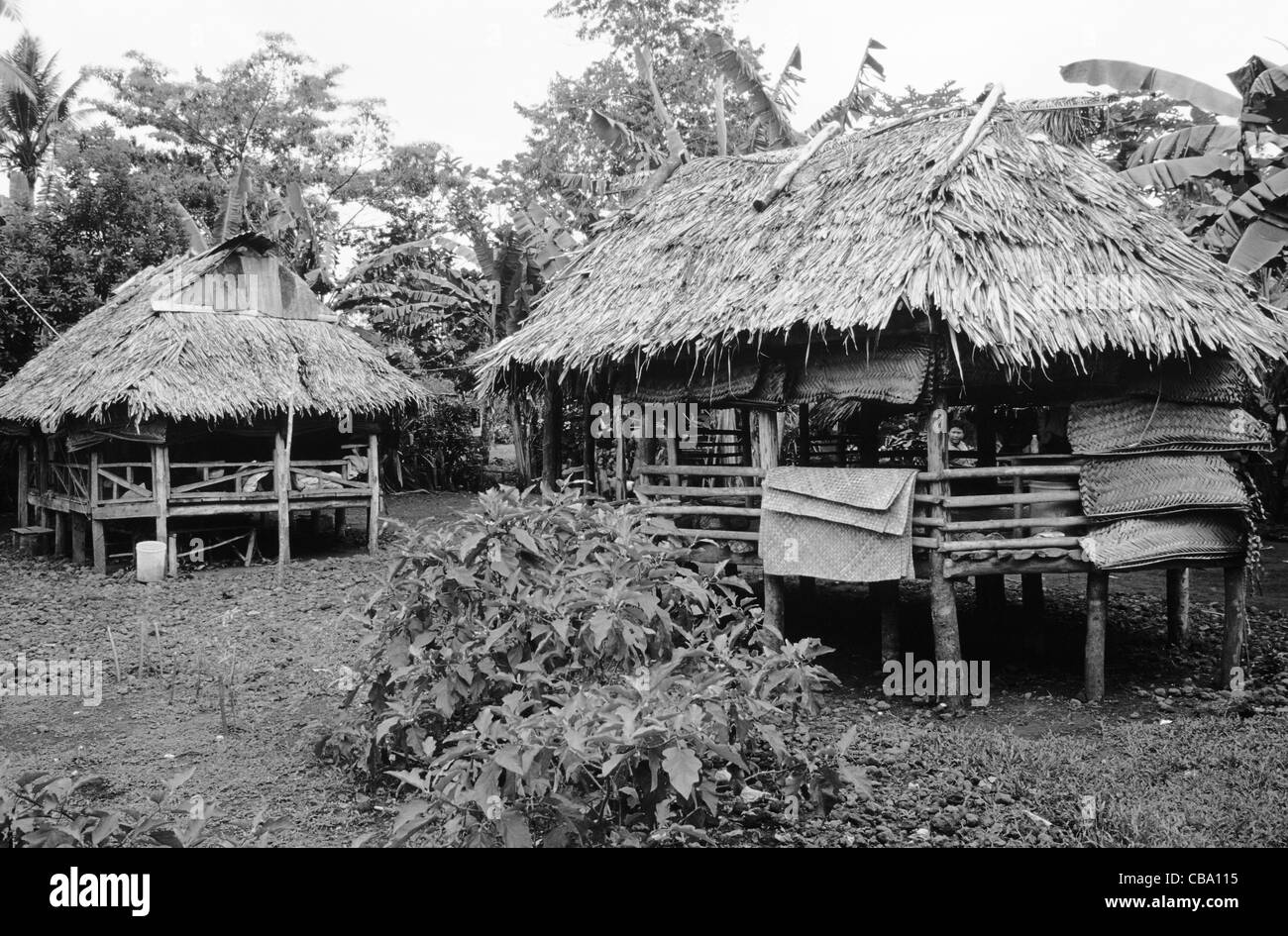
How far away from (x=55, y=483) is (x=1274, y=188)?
17.9m

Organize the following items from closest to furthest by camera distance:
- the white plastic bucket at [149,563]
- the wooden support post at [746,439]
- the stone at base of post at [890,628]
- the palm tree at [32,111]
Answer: the stone at base of post at [890,628] < the wooden support post at [746,439] < the white plastic bucket at [149,563] < the palm tree at [32,111]

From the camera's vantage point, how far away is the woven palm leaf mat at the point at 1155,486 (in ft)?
24.1

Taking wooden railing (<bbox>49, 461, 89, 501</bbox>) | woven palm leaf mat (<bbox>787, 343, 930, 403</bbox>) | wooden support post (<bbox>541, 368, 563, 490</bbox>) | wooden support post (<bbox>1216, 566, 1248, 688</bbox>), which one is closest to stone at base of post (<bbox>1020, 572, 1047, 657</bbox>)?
wooden support post (<bbox>1216, 566, 1248, 688</bbox>)

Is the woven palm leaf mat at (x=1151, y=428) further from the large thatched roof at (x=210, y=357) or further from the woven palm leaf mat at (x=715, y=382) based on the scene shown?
the large thatched roof at (x=210, y=357)

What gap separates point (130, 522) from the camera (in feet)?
51.3

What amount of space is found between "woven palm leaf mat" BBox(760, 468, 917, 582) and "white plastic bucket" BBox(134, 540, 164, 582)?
342 inches

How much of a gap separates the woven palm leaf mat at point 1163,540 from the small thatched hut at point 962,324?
0.04m

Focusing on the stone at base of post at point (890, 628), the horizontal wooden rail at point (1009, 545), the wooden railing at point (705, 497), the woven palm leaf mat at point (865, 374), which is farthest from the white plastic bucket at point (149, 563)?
the horizontal wooden rail at point (1009, 545)

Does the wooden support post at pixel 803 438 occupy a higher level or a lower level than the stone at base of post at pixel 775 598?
higher

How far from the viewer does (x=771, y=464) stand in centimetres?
836

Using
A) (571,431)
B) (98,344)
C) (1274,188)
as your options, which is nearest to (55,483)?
(98,344)

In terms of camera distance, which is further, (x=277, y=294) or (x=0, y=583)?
(x=277, y=294)

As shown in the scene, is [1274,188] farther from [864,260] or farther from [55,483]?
[55,483]

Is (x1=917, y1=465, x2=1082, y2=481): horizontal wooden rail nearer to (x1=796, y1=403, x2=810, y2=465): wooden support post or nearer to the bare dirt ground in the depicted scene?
the bare dirt ground
